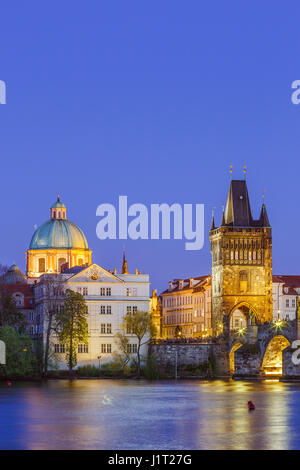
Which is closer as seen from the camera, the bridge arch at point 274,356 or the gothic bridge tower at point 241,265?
the bridge arch at point 274,356

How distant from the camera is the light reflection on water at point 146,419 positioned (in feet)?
151

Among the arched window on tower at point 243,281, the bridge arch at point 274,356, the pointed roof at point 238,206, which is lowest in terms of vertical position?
the bridge arch at point 274,356

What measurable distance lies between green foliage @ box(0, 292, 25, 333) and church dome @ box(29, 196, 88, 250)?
34093mm

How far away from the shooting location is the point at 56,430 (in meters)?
50.5

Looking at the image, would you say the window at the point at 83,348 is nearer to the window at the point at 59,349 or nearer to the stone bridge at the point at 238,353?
the window at the point at 59,349

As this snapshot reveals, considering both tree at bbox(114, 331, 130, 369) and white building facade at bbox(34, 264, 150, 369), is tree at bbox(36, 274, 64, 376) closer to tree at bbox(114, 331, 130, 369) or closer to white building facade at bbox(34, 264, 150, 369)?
white building facade at bbox(34, 264, 150, 369)

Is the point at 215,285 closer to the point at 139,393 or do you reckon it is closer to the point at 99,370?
the point at 99,370

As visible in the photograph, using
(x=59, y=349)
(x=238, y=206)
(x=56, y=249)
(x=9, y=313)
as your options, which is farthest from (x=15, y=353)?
(x=238, y=206)

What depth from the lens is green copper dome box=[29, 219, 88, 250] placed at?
150125 mm

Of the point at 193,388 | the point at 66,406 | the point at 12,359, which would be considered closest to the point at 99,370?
the point at 12,359

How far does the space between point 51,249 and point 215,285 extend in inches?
970

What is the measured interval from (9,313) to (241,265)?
37116mm

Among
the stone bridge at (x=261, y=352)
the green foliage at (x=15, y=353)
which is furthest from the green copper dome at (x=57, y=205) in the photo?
the green foliage at (x=15, y=353)

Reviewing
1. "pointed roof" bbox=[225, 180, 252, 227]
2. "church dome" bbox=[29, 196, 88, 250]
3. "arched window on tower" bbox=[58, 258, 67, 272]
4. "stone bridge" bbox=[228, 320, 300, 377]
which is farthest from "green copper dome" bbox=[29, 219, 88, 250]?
"stone bridge" bbox=[228, 320, 300, 377]
